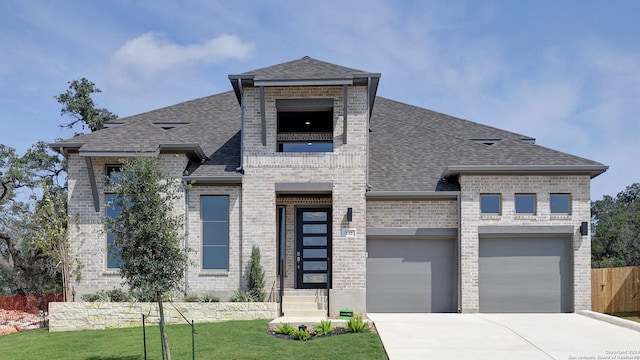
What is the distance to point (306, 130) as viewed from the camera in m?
15.9

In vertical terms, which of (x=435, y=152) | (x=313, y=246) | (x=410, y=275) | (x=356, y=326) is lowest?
(x=356, y=326)

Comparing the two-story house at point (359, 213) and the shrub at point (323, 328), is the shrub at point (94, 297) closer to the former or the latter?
Answer: the two-story house at point (359, 213)

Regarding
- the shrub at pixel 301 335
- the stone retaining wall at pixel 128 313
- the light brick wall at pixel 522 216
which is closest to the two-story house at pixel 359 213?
the light brick wall at pixel 522 216

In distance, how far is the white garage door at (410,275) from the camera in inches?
583

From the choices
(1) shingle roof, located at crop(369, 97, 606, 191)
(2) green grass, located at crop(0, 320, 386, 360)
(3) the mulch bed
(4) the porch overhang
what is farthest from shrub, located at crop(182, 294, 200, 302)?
(1) shingle roof, located at crop(369, 97, 606, 191)

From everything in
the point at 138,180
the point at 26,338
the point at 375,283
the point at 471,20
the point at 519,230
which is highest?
the point at 471,20

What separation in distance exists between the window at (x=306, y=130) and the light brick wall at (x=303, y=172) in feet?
1.98

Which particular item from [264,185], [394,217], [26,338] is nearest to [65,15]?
[264,185]

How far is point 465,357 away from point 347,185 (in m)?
6.54

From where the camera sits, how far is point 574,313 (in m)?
14.1

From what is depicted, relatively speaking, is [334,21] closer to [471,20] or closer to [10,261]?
[471,20]

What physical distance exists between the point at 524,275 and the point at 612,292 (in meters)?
4.13

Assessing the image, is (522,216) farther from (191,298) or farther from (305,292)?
(191,298)

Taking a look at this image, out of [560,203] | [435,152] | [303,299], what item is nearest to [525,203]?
[560,203]
